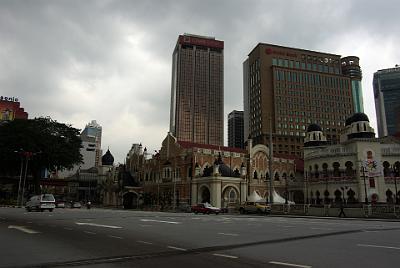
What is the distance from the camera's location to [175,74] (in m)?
191

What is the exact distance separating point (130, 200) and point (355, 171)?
46.3 meters

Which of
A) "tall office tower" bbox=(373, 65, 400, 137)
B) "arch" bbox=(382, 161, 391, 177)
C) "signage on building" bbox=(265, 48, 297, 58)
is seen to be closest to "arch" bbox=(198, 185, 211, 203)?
"arch" bbox=(382, 161, 391, 177)

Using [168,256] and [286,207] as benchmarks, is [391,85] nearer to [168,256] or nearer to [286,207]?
[286,207]

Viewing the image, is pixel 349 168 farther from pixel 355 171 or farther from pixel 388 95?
pixel 388 95

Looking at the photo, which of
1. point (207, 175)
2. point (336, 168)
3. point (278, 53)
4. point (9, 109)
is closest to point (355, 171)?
point (336, 168)

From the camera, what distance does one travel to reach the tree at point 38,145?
69.8 m

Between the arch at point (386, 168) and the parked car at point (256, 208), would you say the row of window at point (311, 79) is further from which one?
the parked car at point (256, 208)

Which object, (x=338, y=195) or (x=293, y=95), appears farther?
(x=293, y=95)

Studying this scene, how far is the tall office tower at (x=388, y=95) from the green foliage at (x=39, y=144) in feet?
542

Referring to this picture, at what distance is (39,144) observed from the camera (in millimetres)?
71688

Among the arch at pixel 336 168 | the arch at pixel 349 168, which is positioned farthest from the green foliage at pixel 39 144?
the arch at pixel 349 168

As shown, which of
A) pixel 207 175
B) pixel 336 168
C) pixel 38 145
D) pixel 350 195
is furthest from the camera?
pixel 38 145

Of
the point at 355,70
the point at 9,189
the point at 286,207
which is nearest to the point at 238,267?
the point at 286,207

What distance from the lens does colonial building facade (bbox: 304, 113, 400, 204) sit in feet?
190
